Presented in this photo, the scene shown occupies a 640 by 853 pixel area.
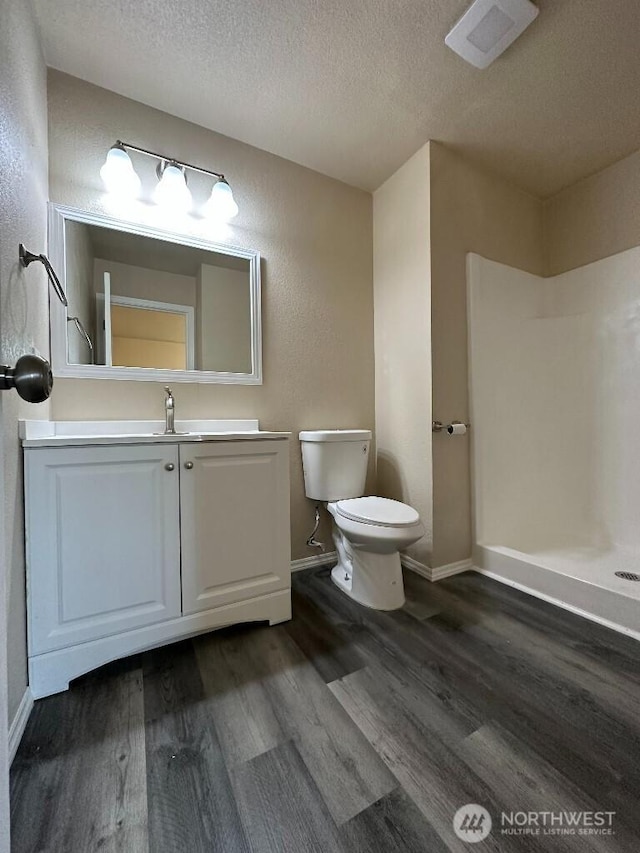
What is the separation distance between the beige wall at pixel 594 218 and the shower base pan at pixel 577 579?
171 centimetres

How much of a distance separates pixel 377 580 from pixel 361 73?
7.02 feet

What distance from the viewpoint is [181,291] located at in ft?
5.42

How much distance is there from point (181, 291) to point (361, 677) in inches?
68.4

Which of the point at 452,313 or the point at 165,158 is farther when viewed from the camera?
the point at 452,313

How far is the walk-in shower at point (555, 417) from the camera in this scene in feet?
6.20

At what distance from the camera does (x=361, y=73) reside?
4.70 feet

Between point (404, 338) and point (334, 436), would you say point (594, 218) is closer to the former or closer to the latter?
point (404, 338)

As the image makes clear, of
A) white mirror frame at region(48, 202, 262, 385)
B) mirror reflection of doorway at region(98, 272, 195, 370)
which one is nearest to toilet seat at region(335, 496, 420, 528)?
white mirror frame at region(48, 202, 262, 385)

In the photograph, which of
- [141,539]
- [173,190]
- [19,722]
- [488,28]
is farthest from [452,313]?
[19,722]

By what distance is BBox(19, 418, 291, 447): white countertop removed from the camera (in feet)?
3.50

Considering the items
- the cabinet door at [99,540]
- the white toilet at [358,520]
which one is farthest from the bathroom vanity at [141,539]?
the white toilet at [358,520]

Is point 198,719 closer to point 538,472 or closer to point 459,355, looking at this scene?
point 459,355

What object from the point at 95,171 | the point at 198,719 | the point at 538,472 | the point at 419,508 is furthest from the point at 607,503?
the point at 95,171

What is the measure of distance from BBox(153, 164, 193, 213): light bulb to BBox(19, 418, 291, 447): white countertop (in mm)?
995
